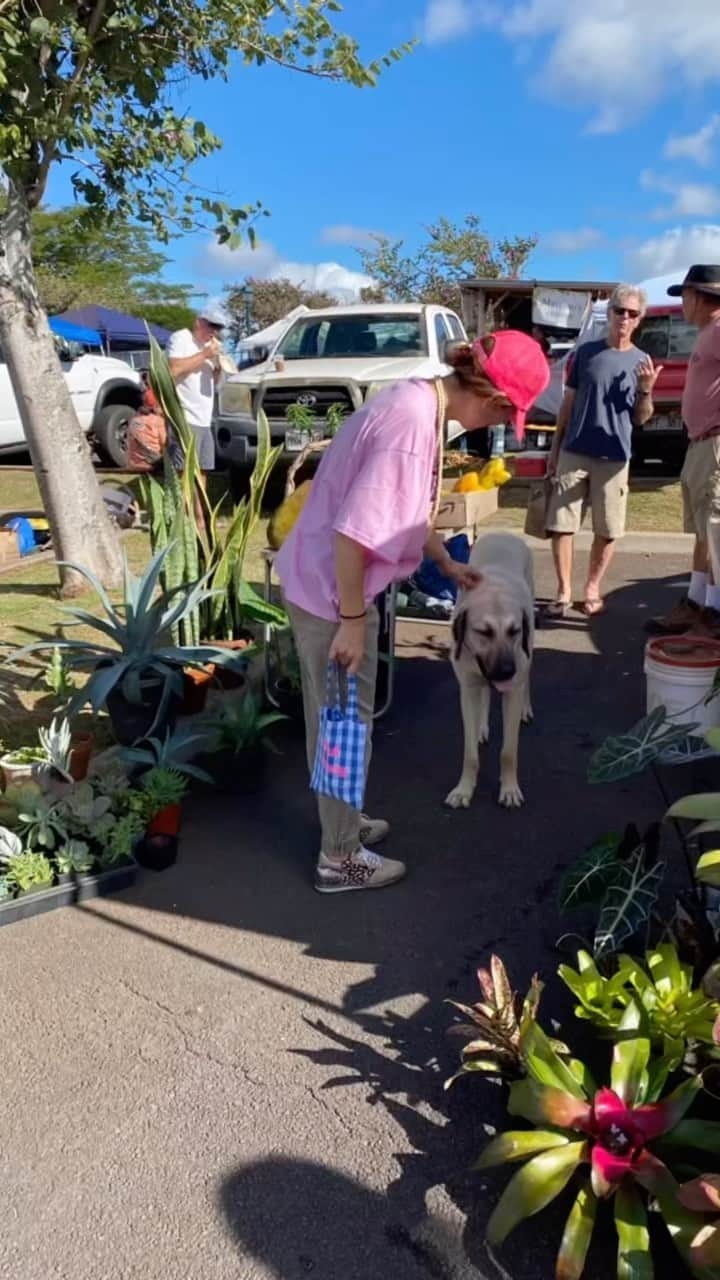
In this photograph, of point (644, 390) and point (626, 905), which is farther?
point (644, 390)

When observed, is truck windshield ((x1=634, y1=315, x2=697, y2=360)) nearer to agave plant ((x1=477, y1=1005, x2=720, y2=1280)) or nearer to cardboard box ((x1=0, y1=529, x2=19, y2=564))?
cardboard box ((x1=0, y1=529, x2=19, y2=564))

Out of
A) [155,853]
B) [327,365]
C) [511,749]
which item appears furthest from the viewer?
[327,365]

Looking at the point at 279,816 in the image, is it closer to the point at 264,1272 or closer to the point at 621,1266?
the point at 264,1272

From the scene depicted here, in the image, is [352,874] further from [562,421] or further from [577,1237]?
[562,421]

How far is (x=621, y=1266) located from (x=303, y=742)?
3.15 m

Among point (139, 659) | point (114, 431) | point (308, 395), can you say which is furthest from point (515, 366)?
point (114, 431)

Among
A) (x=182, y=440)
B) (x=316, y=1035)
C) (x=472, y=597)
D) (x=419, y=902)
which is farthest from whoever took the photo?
(x=182, y=440)

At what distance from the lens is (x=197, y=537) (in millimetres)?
4914

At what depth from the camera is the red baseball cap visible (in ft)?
8.71

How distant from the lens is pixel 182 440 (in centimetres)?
477

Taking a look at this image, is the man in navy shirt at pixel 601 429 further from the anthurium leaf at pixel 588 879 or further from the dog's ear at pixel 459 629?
the anthurium leaf at pixel 588 879

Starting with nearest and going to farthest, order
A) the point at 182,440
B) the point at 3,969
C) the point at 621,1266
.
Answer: the point at 621,1266 < the point at 3,969 < the point at 182,440

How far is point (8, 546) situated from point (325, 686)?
612 cm

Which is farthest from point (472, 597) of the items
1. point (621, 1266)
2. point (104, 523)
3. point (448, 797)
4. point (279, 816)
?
point (104, 523)
